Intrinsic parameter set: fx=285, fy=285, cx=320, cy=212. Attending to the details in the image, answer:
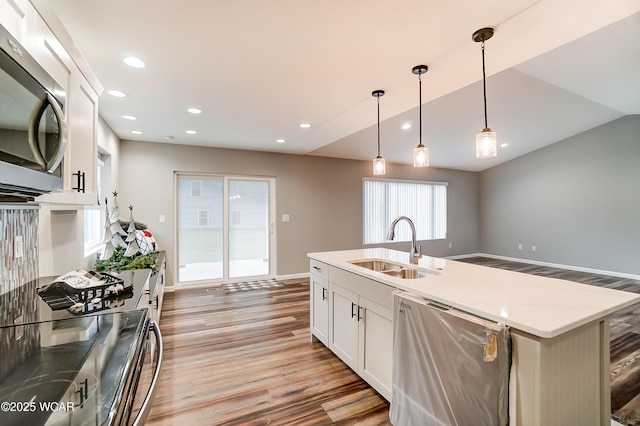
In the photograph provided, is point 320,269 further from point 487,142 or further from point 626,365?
point 626,365

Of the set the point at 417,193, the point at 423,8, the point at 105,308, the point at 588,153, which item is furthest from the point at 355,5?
the point at 588,153

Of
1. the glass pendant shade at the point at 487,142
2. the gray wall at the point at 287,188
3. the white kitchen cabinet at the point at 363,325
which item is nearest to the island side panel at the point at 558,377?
the white kitchen cabinet at the point at 363,325

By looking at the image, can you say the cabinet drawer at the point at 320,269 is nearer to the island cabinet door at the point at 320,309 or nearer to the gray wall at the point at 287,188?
the island cabinet door at the point at 320,309

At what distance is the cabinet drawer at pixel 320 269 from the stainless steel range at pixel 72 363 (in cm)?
152

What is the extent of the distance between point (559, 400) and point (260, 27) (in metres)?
2.39

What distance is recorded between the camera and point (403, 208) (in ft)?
23.3

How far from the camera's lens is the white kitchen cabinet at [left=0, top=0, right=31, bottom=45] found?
99 centimetres

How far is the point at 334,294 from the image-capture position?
247 cm

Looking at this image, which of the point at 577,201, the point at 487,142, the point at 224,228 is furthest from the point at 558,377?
the point at 577,201

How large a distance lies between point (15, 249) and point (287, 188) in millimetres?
4181

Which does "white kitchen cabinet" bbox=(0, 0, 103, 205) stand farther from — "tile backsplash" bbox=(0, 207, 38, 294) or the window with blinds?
the window with blinds

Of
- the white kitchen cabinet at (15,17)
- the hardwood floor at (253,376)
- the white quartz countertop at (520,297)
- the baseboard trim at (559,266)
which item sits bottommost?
the hardwood floor at (253,376)

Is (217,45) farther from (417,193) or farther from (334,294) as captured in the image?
(417,193)

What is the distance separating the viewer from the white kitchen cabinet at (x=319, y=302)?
8.55ft
